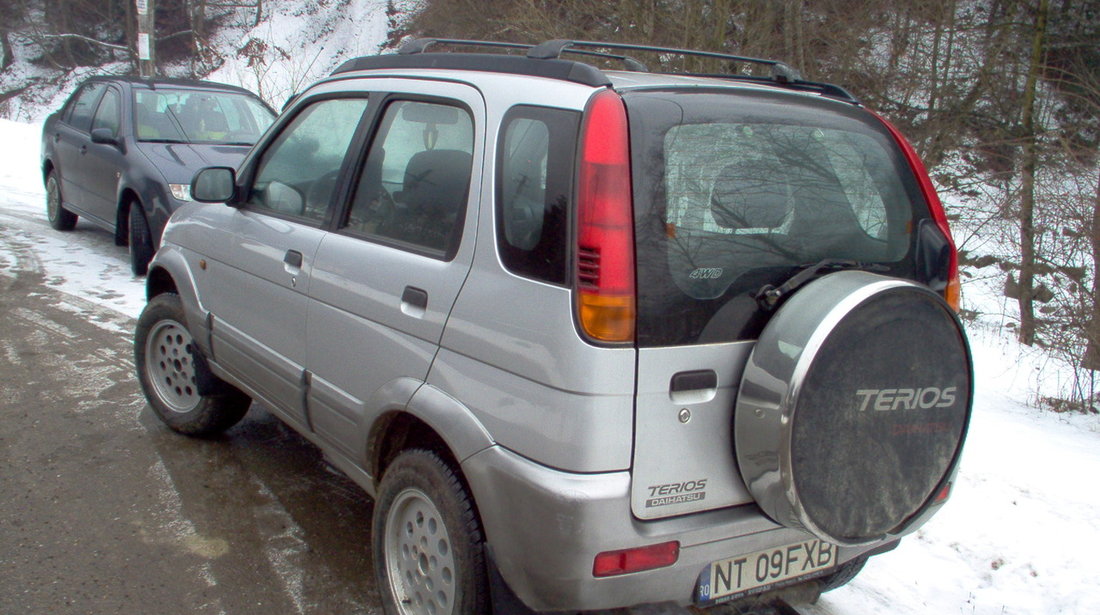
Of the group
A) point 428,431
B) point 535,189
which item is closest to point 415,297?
point 428,431

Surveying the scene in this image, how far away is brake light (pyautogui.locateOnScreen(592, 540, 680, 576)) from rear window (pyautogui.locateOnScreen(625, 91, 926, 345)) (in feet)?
1.76

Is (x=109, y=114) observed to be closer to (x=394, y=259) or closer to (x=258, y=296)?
(x=258, y=296)

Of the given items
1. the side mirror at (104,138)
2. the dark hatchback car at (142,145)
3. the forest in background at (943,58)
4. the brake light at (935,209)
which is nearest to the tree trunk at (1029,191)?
the forest in background at (943,58)

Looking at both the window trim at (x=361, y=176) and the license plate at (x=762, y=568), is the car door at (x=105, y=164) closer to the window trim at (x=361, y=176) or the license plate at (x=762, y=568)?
the window trim at (x=361, y=176)

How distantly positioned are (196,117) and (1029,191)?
8.47 m

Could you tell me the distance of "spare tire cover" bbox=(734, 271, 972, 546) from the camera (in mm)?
2250

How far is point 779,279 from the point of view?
245 cm

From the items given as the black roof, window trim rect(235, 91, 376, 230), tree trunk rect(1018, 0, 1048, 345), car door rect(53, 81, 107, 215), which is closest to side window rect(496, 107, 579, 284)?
window trim rect(235, 91, 376, 230)

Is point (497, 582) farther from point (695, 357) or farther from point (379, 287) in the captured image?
point (379, 287)

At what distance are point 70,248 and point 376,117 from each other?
732 centimetres

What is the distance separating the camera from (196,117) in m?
8.62

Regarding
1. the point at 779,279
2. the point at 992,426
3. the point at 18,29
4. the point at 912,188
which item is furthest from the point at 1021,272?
the point at 18,29

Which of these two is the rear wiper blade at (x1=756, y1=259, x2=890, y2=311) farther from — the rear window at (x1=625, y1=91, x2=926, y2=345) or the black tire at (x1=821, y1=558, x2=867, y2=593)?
the black tire at (x1=821, y1=558, x2=867, y2=593)

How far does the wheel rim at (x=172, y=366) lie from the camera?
14.9 ft
